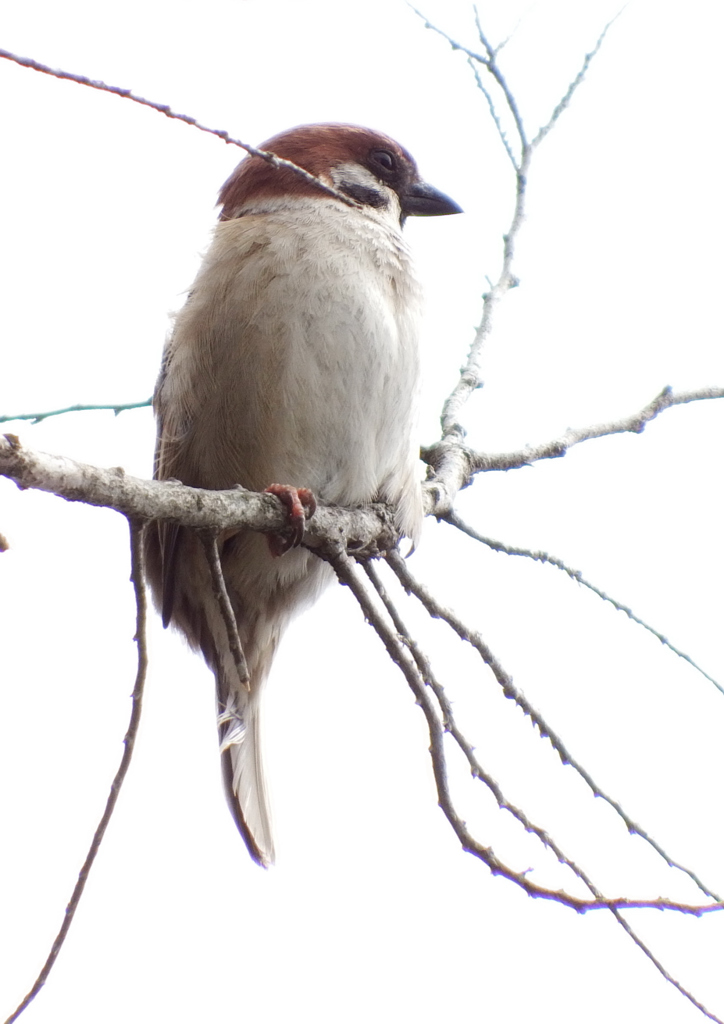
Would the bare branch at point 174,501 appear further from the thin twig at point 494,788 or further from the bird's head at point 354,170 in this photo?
the bird's head at point 354,170

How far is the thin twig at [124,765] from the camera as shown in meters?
1.62

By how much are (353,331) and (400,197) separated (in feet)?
3.33

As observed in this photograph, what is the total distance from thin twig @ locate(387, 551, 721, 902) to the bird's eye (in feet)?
5.61

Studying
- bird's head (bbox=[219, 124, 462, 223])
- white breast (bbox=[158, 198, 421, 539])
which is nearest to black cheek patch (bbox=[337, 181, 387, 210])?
bird's head (bbox=[219, 124, 462, 223])

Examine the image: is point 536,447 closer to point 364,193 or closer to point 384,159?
point 364,193

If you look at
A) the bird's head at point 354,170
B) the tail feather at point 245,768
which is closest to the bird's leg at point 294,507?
the tail feather at point 245,768

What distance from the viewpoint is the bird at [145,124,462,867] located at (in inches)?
105

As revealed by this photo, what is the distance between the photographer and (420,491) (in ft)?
9.46

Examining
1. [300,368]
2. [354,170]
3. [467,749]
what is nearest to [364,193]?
[354,170]

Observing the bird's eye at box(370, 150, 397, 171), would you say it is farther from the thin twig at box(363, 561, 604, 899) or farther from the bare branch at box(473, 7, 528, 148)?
the thin twig at box(363, 561, 604, 899)

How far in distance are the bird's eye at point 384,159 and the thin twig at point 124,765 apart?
221 centimetres

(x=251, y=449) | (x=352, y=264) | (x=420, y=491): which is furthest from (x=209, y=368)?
(x=420, y=491)

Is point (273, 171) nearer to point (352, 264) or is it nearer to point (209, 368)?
point (352, 264)

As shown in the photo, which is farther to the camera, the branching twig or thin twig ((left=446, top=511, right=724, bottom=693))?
thin twig ((left=446, top=511, right=724, bottom=693))
